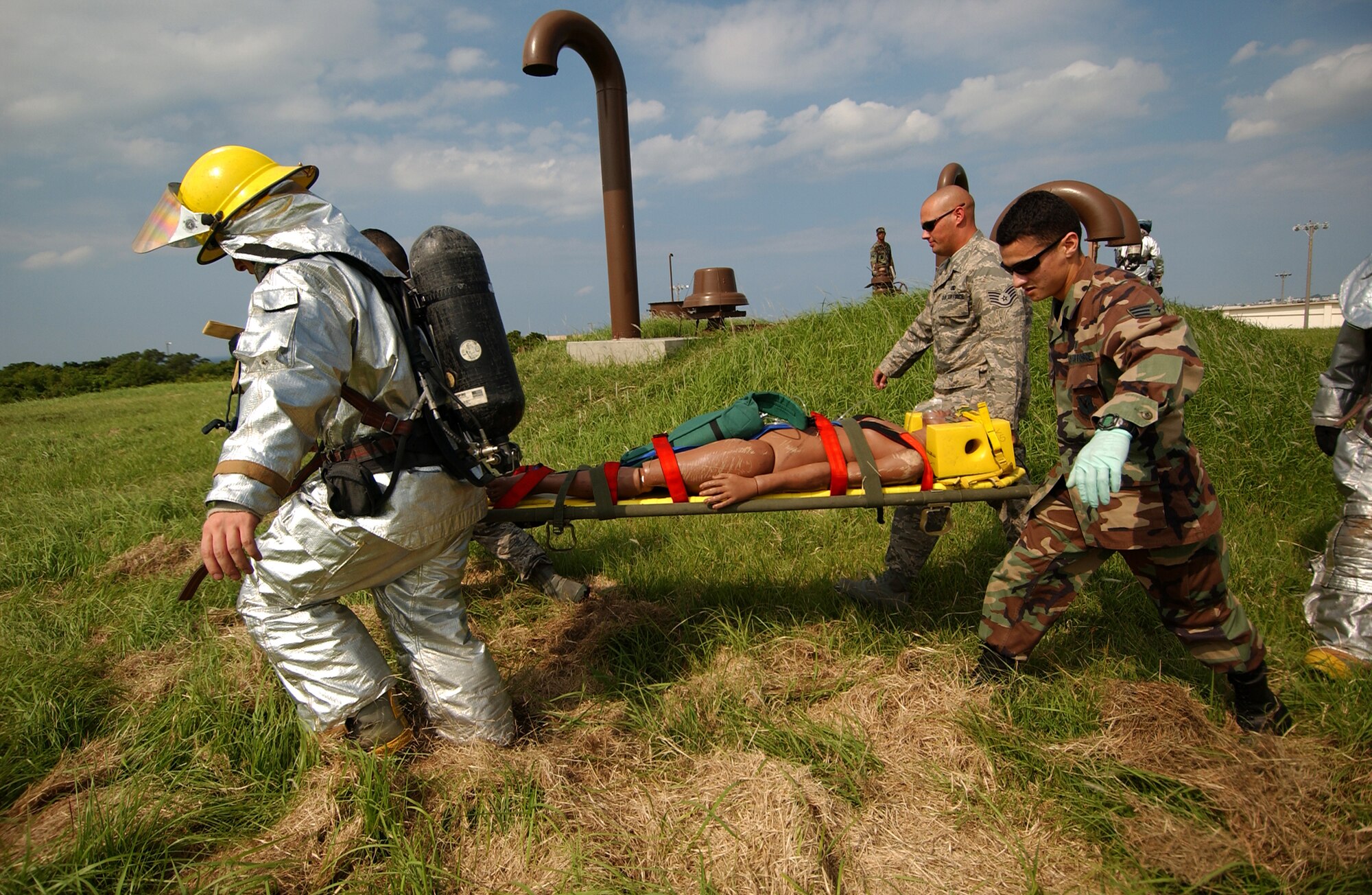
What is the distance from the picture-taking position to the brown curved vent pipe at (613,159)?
26.6 ft

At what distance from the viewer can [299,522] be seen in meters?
2.47

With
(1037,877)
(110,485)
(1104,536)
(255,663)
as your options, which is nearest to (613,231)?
(110,485)

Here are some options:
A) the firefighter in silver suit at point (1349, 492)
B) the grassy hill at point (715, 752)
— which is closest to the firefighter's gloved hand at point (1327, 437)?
the firefighter in silver suit at point (1349, 492)

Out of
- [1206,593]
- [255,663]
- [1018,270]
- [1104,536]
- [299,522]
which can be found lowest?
[255,663]

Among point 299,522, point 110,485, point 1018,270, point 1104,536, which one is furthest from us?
point 110,485

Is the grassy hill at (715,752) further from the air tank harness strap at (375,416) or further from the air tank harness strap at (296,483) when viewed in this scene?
the air tank harness strap at (375,416)

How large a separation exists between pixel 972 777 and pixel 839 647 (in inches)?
38.2

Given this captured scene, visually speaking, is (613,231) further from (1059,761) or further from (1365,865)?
(1365,865)

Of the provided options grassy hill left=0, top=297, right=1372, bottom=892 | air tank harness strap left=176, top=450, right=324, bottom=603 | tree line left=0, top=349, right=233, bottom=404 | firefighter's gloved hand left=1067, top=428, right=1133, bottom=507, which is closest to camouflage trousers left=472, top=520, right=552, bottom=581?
grassy hill left=0, top=297, right=1372, bottom=892

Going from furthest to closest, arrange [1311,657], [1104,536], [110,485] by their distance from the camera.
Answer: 1. [110,485]
2. [1311,657]
3. [1104,536]

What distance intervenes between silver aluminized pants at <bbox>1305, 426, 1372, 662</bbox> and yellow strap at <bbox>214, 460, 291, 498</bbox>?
4.31 m

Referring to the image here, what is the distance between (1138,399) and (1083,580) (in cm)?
80

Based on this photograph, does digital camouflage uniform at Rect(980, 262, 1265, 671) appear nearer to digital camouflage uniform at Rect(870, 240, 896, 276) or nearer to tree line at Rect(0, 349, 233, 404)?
digital camouflage uniform at Rect(870, 240, 896, 276)

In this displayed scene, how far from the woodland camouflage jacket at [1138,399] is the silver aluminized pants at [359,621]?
2.23m
